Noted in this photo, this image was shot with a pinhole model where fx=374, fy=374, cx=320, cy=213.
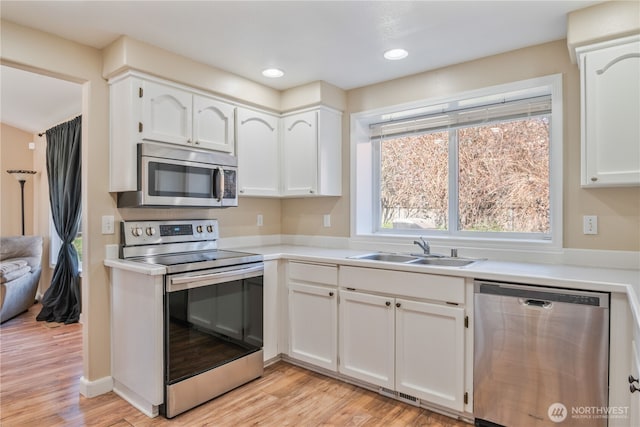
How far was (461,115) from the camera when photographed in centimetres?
284

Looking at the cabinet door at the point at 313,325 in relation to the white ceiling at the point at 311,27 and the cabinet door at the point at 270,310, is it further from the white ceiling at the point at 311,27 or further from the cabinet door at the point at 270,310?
the white ceiling at the point at 311,27

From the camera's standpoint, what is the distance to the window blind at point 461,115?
8.32 ft

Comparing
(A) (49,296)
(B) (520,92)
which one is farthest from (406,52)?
(A) (49,296)

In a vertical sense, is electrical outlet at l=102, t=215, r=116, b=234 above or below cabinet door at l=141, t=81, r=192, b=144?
below

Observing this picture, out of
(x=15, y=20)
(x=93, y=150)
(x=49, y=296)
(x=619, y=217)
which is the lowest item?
(x=49, y=296)

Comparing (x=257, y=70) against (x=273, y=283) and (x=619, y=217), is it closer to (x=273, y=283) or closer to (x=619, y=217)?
(x=273, y=283)

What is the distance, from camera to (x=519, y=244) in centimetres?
243

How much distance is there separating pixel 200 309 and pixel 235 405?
2.05 ft

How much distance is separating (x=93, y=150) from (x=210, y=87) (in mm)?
897

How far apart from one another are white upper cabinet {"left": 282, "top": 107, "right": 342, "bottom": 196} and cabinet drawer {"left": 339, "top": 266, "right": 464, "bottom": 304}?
2.97 feet

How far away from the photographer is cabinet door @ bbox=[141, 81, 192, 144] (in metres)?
2.38

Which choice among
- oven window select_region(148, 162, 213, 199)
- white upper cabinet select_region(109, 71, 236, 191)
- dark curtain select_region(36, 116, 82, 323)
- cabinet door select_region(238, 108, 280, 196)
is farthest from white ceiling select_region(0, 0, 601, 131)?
dark curtain select_region(36, 116, 82, 323)

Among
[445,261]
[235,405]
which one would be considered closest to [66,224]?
[235,405]

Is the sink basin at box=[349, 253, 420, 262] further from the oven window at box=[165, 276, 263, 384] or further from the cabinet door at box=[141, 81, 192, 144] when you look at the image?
the cabinet door at box=[141, 81, 192, 144]
